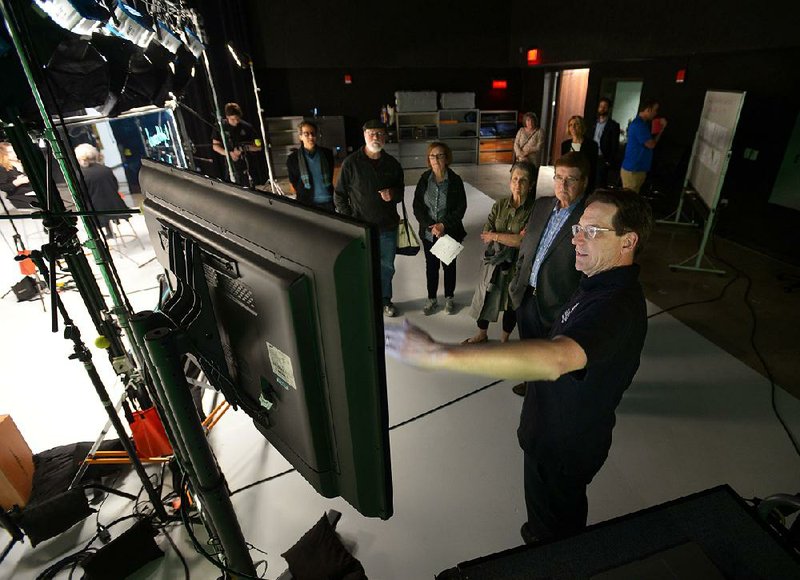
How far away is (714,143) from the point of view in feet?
12.9

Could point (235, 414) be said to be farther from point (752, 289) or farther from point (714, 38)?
point (714, 38)

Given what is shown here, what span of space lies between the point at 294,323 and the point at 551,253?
69.3 inches

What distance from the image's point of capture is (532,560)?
2.44ft

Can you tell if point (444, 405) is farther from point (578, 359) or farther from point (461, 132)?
point (461, 132)

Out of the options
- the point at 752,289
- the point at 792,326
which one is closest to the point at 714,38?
the point at 752,289

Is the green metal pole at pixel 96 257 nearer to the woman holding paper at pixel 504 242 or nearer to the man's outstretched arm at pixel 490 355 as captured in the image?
the man's outstretched arm at pixel 490 355

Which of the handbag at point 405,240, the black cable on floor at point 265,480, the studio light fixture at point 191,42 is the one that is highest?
the studio light fixture at point 191,42

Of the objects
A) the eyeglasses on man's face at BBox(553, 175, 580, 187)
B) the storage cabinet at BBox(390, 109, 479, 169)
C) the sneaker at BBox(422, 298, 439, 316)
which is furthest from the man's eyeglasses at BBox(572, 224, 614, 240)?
the storage cabinet at BBox(390, 109, 479, 169)

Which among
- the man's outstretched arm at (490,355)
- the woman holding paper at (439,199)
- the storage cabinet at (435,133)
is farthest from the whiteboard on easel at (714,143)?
the storage cabinet at (435,133)

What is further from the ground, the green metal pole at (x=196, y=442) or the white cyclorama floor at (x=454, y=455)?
the green metal pole at (x=196, y=442)

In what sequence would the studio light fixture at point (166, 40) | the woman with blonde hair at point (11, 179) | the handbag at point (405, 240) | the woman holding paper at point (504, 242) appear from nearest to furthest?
the woman holding paper at point (504, 242), the studio light fixture at point (166, 40), the handbag at point (405, 240), the woman with blonde hair at point (11, 179)

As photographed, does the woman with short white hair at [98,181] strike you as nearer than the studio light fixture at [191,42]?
No

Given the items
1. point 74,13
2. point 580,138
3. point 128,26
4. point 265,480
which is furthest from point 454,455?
point 580,138

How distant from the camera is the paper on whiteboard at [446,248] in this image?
313cm
